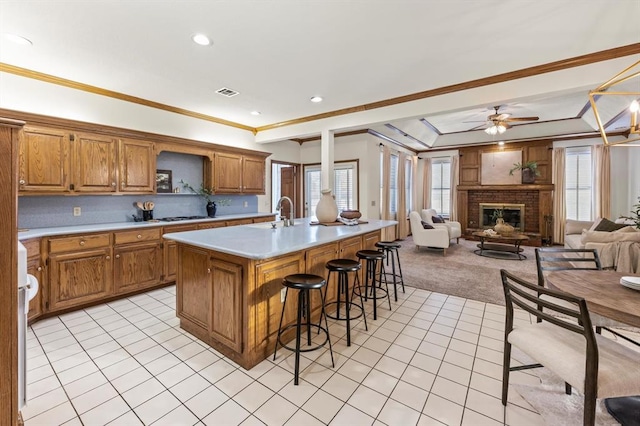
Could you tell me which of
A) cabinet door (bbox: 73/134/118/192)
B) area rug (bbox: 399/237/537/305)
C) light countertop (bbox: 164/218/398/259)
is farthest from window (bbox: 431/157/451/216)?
cabinet door (bbox: 73/134/118/192)

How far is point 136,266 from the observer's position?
11.7 ft

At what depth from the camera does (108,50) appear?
2703mm

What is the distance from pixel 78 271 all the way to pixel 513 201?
9381mm

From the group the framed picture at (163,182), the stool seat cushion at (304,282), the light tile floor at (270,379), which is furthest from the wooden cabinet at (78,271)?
the stool seat cushion at (304,282)

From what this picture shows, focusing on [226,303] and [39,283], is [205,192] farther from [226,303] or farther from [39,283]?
[226,303]

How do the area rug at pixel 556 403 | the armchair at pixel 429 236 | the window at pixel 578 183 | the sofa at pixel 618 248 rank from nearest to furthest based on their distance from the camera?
the area rug at pixel 556 403 < the sofa at pixel 618 248 < the armchair at pixel 429 236 < the window at pixel 578 183

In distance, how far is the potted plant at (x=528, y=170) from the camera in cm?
717

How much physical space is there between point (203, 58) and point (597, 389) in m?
3.87

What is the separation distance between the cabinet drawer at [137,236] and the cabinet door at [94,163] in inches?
25.1

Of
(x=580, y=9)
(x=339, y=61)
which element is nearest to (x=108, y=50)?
(x=339, y=61)

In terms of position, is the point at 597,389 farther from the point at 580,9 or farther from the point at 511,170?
the point at 511,170

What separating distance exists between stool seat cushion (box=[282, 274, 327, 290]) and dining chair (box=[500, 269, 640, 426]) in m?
1.21

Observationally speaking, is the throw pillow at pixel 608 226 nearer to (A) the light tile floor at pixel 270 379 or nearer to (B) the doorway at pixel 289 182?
(A) the light tile floor at pixel 270 379

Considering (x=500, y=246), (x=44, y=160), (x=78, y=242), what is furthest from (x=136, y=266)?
(x=500, y=246)
